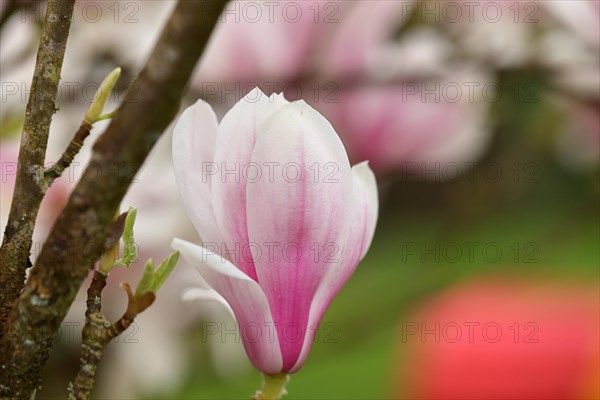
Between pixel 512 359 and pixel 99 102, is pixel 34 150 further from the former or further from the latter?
pixel 512 359

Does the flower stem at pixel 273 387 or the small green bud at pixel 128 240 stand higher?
the small green bud at pixel 128 240

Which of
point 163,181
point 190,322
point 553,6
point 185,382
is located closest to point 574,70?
point 553,6

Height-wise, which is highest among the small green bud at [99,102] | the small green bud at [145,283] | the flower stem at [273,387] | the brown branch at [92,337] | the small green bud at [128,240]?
the small green bud at [99,102]

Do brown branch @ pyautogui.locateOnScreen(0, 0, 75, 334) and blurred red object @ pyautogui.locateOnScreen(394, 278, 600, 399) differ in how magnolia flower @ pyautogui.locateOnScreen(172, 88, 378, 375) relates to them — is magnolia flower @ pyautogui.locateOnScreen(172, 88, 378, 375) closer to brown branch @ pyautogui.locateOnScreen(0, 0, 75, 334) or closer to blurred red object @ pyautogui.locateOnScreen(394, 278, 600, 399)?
brown branch @ pyautogui.locateOnScreen(0, 0, 75, 334)

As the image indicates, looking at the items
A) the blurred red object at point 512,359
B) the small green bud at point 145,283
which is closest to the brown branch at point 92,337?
the small green bud at point 145,283

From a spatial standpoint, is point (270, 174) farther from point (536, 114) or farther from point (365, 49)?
point (536, 114)

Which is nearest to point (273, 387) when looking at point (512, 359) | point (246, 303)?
point (246, 303)

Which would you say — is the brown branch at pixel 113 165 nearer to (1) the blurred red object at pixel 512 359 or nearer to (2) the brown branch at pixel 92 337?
(2) the brown branch at pixel 92 337
